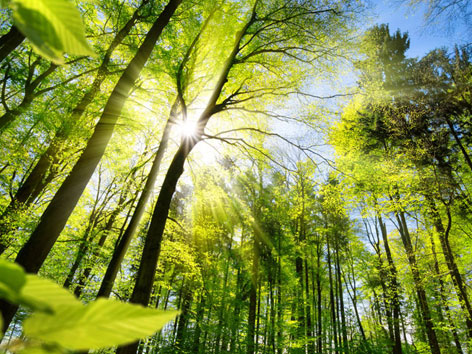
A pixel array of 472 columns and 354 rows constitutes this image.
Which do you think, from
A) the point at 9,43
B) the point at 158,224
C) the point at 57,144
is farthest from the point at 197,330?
the point at 9,43

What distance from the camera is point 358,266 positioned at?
52.8 ft

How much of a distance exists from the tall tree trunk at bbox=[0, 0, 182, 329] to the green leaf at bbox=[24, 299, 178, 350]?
11.9 ft

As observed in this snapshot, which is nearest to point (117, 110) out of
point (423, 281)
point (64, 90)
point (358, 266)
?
point (64, 90)

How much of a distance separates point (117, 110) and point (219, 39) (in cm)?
465

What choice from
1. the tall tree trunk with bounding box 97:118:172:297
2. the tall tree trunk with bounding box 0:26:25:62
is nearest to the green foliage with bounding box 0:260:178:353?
the tall tree trunk with bounding box 0:26:25:62

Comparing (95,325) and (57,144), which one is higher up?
(57,144)

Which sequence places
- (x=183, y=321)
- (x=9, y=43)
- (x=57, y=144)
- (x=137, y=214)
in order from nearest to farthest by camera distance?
1. (x=9, y=43)
2. (x=137, y=214)
3. (x=57, y=144)
4. (x=183, y=321)

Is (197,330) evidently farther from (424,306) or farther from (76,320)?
(424,306)

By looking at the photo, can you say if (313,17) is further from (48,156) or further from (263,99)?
(48,156)

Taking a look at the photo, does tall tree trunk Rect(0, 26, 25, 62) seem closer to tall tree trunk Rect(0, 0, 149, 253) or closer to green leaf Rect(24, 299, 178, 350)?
tall tree trunk Rect(0, 0, 149, 253)

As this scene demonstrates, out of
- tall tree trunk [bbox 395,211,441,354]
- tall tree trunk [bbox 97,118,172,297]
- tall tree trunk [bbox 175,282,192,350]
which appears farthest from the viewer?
tall tree trunk [bbox 395,211,441,354]

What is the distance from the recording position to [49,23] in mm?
353

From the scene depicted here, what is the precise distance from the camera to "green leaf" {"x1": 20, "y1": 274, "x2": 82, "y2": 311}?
0.28 metres

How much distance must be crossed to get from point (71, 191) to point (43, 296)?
145 inches
